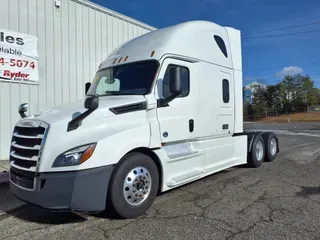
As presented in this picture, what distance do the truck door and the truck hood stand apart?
0.47 meters

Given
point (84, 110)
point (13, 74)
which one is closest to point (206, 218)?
point (84, 110)

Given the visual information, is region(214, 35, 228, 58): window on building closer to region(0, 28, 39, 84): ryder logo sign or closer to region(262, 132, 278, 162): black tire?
region(262, 132, 278, 162): black tire

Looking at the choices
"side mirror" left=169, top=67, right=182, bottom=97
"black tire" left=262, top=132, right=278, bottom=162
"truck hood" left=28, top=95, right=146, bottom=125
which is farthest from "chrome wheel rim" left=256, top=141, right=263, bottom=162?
"truck hood" left=28, top=95, right=146, bottom=125

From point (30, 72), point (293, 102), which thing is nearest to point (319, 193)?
point (30, 72)

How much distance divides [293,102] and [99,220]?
78.6m

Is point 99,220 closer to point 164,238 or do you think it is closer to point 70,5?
point 164,238

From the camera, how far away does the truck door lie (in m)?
4.84

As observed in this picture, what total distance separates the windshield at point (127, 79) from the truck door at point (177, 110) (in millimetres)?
207

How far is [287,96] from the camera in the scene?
7562 centimetres

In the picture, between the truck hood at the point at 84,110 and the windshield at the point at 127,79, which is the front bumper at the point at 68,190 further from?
the windshield at the point at 127,79

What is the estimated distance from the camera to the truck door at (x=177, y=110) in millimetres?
4840

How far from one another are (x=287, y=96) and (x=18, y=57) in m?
76.7

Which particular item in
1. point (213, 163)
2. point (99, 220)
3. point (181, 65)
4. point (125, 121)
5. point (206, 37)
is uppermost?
point (206, 37)

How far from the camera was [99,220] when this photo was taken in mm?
4254
